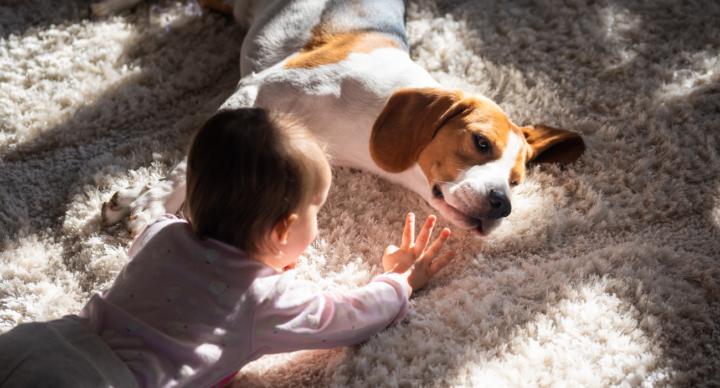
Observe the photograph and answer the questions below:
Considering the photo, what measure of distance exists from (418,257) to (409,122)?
46cm

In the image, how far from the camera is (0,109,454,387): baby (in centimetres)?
111

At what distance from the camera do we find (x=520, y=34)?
244 cm

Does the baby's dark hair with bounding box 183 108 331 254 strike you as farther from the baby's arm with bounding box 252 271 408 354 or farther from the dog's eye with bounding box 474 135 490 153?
the dog's eye with bounding box 474 135 490 153

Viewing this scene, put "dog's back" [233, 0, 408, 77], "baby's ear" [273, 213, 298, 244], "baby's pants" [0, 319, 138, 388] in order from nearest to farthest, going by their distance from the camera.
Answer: "baby's pants" [0, 319, 138, 388] < "baby's ear" [273, 213, 298, 244] < "dog's back" [233, 0, 408, 77]

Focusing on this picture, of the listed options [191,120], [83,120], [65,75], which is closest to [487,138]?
[191,120]

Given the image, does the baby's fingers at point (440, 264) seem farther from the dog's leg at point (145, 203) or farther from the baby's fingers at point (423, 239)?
the dog's leg at point (145, 203)

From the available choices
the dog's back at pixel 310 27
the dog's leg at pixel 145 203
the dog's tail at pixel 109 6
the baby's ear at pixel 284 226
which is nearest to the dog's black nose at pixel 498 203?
the baby's ear at pixel 284 226

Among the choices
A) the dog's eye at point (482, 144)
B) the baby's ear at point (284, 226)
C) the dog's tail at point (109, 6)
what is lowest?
the dog's eye at point (482, 144)

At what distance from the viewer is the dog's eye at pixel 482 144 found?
1649 mm

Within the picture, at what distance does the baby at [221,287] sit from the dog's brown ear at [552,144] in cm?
97

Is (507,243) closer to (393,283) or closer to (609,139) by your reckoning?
(393,283)

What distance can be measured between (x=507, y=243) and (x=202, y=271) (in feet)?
3.33

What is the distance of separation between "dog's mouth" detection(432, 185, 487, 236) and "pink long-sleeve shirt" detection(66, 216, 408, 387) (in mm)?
524

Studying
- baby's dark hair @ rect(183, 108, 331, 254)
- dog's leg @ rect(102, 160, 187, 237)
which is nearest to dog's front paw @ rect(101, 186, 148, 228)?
dog's leg @ rect(102, 160, 187, 237)
